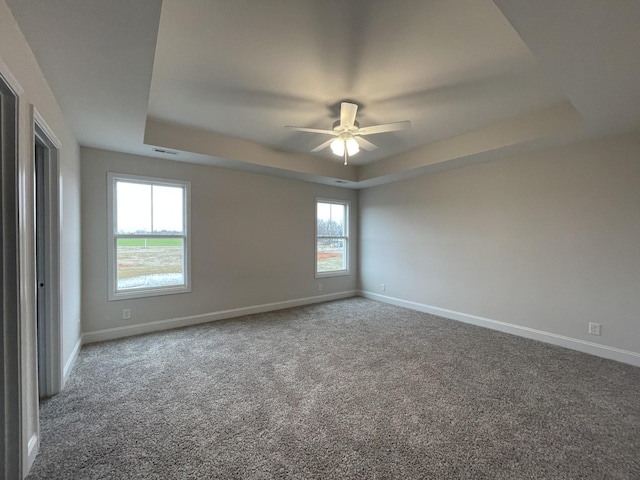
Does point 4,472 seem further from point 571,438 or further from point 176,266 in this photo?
point 571,438

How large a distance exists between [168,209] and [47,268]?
6.09 feet

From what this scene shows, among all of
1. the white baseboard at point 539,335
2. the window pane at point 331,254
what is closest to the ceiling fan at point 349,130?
the window pane at point 331,254

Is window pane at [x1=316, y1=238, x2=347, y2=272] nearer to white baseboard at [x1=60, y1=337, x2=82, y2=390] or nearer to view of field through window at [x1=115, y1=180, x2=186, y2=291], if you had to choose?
view of field through window at [x1=115, y1=180, x2=186, y2=291]

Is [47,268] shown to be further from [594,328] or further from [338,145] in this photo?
[594,328]

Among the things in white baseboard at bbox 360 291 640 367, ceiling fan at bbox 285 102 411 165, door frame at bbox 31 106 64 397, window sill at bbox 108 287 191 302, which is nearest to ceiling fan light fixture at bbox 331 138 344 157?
ceiling fan at bbox 285 102 411 165

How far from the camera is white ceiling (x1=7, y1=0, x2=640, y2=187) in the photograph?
62.0 inches

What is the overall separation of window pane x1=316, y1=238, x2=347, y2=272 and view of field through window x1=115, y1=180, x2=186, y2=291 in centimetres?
259

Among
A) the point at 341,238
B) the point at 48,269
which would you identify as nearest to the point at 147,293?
the point at 48,269

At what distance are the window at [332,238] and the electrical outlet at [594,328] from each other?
3.84m

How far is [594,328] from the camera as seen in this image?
319cm

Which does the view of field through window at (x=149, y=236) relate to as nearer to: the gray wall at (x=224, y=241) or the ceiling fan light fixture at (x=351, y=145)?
the gray wall at (x=224, y=241)

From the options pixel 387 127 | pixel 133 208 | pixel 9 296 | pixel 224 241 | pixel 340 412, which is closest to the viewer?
pixel 9 296

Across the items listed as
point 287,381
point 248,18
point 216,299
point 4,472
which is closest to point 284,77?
point 248,18

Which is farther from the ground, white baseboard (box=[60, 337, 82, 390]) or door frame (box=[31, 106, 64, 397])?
door frame (box=[31, 106, 64, 397])
